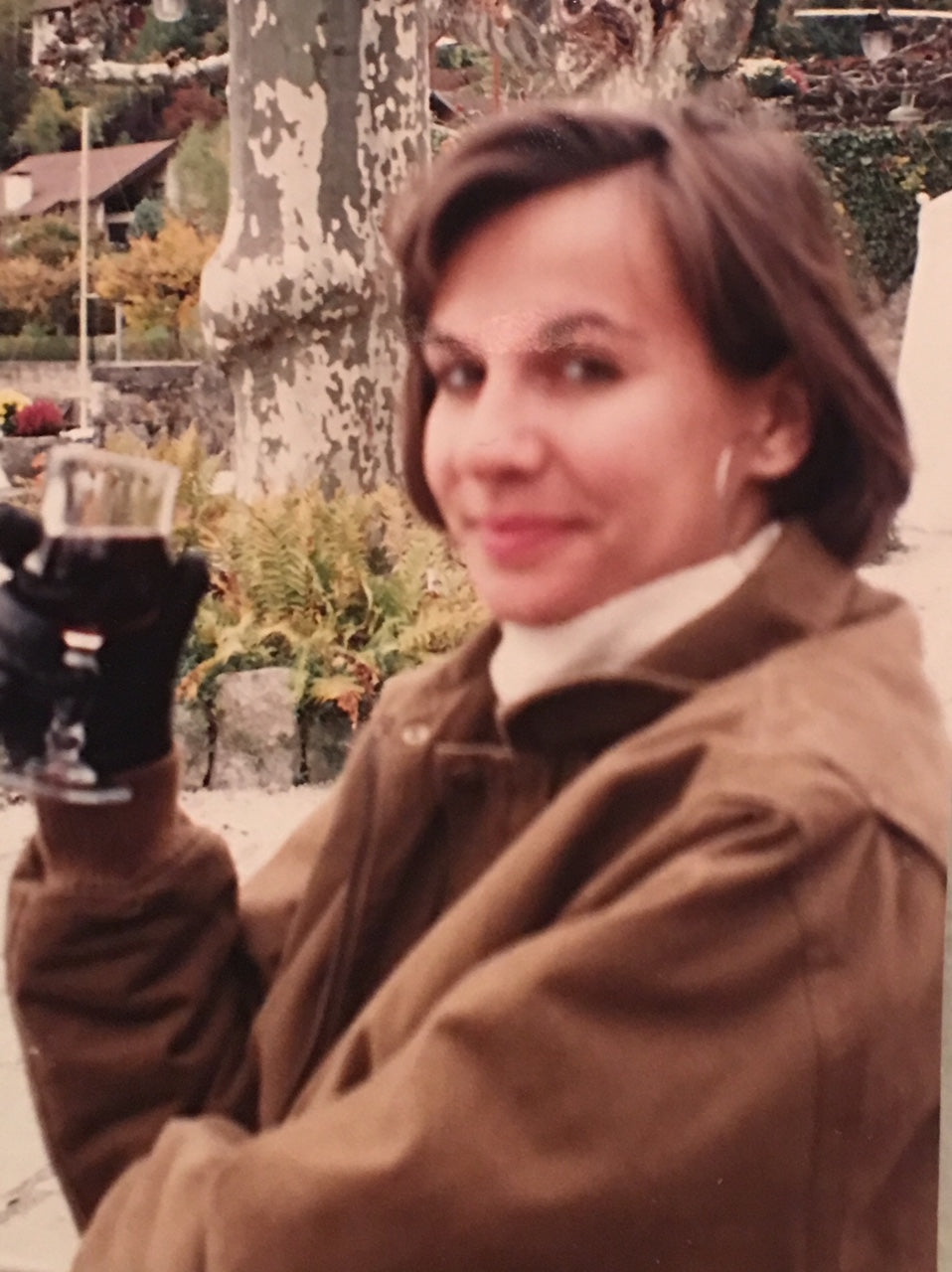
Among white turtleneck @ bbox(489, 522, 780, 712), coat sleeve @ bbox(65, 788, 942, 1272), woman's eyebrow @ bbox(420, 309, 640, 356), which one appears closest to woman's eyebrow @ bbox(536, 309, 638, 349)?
woman's eyebrow @ bbox(420, 309, 640, 356)

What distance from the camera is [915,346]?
855mm

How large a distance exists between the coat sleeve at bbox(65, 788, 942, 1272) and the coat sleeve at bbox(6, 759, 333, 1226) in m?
0.25

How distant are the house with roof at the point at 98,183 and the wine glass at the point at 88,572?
0.71 feet

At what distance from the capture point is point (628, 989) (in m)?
0.64

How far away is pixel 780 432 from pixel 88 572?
0.41 m

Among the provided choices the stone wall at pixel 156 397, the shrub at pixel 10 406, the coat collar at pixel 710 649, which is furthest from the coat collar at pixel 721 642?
the shrub at pixel 10 406

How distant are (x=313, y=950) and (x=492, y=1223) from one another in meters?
0.25

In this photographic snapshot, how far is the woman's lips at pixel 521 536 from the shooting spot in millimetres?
772

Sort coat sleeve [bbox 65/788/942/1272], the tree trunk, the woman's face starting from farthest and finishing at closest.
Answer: the tree trunk → the woman's face → coat sleeve [bbox 65/788/942/1272]

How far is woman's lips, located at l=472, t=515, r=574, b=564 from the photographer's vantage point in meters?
0.77

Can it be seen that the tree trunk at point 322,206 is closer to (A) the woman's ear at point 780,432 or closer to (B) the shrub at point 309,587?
(B) the shrub at point 309,587

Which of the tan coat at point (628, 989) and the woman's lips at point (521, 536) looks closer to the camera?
the tan coat at point (628, 989)

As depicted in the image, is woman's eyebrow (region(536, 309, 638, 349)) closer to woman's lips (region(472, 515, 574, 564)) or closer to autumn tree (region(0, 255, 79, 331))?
woman's lips (region(472, 515, 574, 564))

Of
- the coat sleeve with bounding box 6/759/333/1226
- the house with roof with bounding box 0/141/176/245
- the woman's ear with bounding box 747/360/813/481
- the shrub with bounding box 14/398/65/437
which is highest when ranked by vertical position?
the house with roof with bounding box 0/141/176/245
